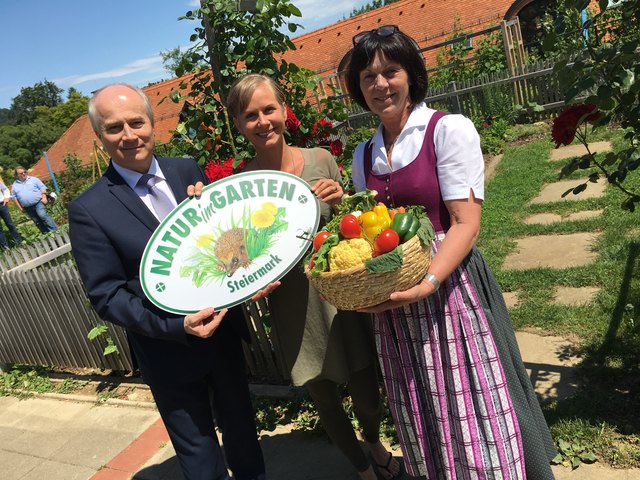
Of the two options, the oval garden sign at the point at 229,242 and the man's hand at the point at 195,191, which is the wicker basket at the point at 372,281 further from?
the man's hand at the point at 195,191

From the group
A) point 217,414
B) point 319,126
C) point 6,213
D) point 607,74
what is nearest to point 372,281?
point 217,414

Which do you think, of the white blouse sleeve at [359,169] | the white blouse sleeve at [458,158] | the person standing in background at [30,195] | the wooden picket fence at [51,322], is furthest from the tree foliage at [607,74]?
the person standing in background at [30,195]

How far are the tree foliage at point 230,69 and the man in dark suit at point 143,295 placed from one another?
1.35m

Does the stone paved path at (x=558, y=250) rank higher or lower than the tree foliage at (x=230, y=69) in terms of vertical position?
lower

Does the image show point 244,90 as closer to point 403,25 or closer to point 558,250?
point 558,250

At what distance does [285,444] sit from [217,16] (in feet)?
9.13

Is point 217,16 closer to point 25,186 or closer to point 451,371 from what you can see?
point 451,371

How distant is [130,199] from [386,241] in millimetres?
1021

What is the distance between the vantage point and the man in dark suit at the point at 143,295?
6.26ft

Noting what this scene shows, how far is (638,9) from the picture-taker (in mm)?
2217

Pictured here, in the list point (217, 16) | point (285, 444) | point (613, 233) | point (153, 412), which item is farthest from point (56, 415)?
point (613, 233)

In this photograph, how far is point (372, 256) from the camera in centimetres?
163

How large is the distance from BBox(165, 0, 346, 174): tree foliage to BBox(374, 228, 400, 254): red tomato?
1924mm

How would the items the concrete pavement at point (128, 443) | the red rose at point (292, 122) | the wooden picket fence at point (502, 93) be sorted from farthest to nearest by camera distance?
the wooden picket fence at point (502, 93), the red rose at point (292, 122), the concrete pavement at point (128, 443)
